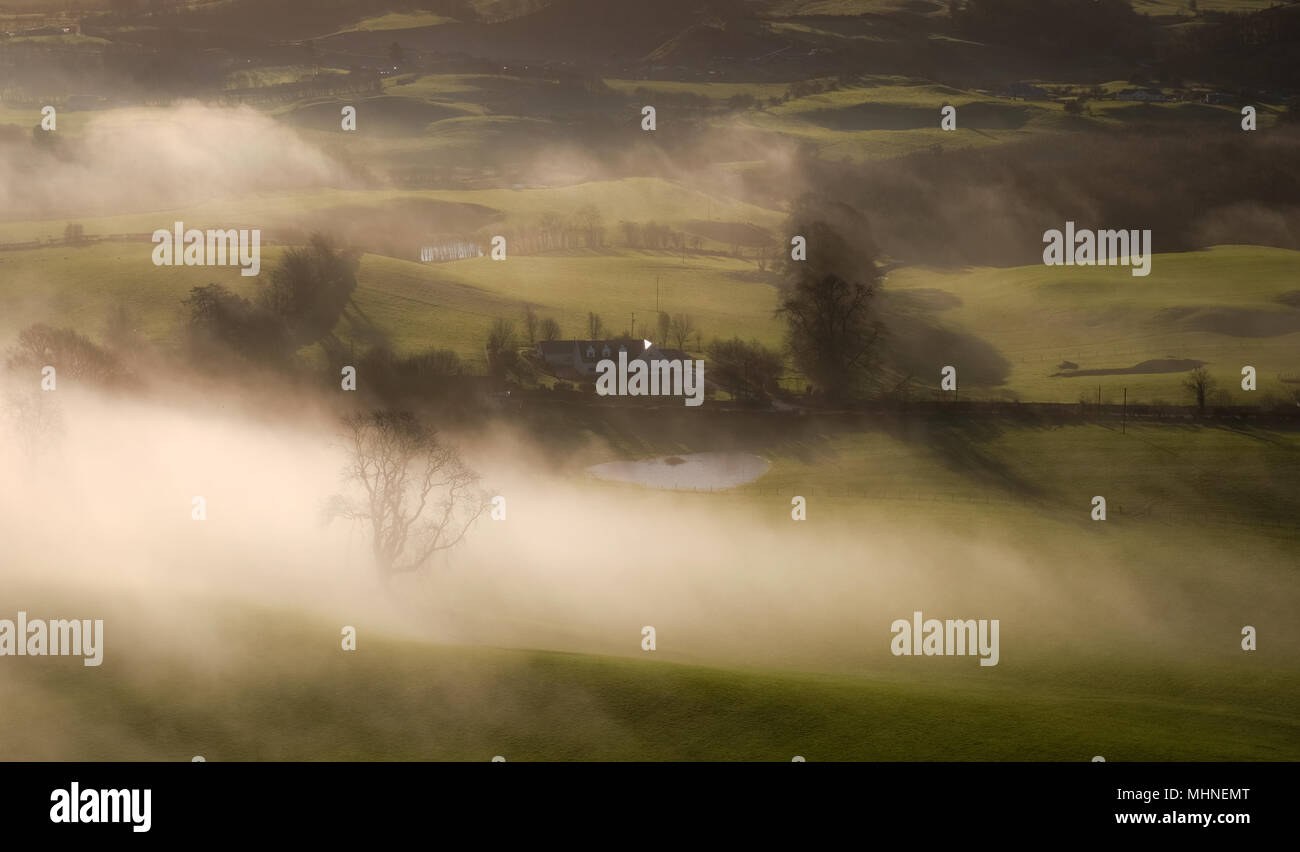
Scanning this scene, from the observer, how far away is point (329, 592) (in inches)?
2520

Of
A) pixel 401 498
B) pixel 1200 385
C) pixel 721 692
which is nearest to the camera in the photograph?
pixel 721 692

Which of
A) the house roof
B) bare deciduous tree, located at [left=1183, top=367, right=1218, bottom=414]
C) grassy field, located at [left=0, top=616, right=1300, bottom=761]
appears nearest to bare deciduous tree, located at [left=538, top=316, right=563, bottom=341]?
the house roof

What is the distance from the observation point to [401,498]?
2746 inches

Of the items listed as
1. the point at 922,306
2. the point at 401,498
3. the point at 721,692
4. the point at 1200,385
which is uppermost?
the point at 922,306

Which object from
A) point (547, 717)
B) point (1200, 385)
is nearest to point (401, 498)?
point (547, 717)

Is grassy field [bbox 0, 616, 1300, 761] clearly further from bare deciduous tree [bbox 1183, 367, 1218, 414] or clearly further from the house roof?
the house roof

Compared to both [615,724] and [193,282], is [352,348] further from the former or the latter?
[615,724]

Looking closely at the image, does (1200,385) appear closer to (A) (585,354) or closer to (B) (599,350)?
(B) (599,350)

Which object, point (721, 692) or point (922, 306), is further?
point (922, 306)

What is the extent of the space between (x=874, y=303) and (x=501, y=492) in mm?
73889

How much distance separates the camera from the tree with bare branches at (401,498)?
6888 centimetres

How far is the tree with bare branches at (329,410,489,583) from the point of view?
68.9 meters
